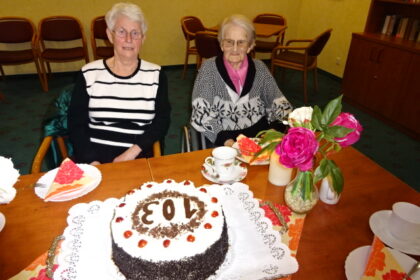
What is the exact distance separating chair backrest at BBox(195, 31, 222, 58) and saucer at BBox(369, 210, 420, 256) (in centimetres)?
308

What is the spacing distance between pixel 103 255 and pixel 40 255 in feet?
0.68

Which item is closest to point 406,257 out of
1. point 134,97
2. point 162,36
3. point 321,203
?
→ point 321,203

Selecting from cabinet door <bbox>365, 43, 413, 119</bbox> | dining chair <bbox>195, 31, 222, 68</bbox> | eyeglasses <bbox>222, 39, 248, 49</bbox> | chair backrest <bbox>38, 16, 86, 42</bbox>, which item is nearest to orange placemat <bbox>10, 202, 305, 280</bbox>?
eyeglasses <bbox>222, 39, 248, 49</bbox>

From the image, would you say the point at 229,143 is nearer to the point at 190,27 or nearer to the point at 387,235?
the point at 387,235

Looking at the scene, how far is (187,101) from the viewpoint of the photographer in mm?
4473

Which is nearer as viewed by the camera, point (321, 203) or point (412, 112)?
point (321, 203)

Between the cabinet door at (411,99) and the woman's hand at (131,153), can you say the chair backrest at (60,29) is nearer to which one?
the woman's hand at (131,153)

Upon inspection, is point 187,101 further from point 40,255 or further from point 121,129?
point 40,255

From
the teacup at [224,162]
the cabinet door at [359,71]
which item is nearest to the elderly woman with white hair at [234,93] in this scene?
the teacup at [224,162]

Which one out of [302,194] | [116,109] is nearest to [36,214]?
[116,109]

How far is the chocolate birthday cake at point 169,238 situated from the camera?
0.86 m

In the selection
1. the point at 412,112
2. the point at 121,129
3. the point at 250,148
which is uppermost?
the point at 250,148

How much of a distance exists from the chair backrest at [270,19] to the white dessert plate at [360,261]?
4958 millimetres

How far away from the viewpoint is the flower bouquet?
2.89 ft
